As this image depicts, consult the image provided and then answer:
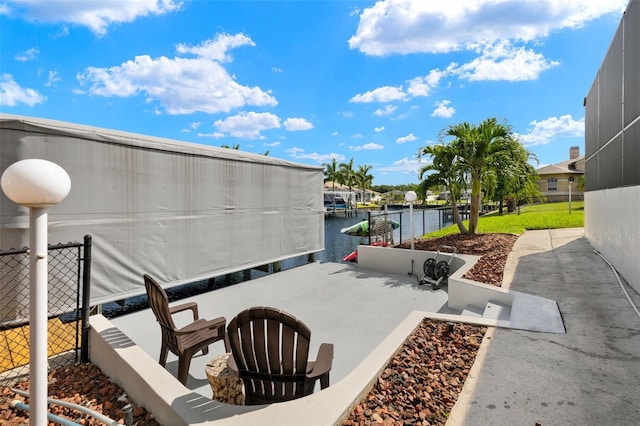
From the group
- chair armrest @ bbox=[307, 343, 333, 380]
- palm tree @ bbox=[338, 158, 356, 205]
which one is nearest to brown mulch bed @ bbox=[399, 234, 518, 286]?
chair armrest @ bbox=[307, 343, 333, 380]

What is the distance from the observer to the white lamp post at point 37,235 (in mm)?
1395

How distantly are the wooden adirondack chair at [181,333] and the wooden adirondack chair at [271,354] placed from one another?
98 centimetres

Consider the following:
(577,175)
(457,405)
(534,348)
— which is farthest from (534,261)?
(577,175)

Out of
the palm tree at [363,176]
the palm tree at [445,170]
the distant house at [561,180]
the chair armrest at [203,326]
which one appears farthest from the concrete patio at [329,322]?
the palm tree at [363,176]

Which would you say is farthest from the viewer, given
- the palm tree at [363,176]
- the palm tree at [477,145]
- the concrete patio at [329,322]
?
the palm tree at [363,176]

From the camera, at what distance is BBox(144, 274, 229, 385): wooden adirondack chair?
292cm

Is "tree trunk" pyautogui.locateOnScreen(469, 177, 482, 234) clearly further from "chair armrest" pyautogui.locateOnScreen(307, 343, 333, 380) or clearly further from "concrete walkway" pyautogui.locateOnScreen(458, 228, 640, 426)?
"chair armrest" pyautogui.locateOnScreen(307, 343, 333, 380)

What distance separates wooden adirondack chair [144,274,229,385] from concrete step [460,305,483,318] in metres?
3.54

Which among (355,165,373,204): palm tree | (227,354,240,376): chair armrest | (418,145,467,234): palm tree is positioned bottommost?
(227,354,240,376): chair armrest

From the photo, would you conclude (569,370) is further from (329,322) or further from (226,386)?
(329,322)

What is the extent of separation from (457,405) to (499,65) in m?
10.4

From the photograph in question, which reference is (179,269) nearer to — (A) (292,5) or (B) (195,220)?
(B) (195,220)

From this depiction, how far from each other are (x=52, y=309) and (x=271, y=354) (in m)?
3.84

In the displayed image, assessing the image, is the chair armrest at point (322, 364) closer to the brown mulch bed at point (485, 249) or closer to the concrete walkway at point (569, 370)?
the concrete walkway at point (569, 370)
